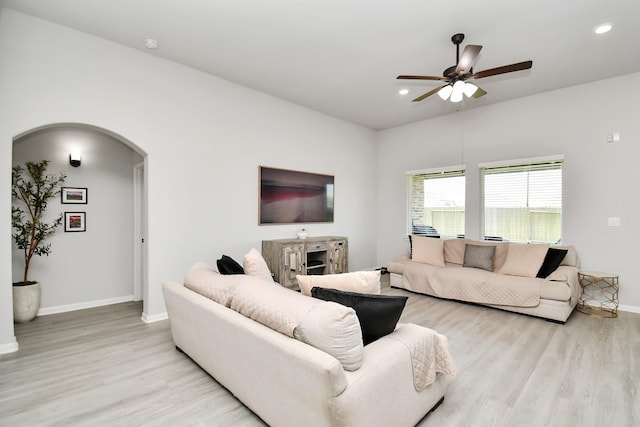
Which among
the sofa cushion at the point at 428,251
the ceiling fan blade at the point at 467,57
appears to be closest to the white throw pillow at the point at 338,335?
the ceiling fan blade at the point at 467,57

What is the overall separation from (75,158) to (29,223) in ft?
3.04

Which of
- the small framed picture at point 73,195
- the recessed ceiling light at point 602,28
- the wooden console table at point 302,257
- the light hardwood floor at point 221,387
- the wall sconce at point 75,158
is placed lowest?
the light hardwood floor at point 221,387

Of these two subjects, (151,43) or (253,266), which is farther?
(151,43)

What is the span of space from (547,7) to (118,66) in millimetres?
4250

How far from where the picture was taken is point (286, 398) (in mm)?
1642

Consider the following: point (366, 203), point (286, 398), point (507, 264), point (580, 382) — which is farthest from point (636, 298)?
point (286, 398)

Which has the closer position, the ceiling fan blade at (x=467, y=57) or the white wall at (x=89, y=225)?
the ceiling fan blade at (x=467, y=57)

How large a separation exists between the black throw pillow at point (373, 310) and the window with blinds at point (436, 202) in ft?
14.2

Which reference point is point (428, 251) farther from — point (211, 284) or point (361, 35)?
point (211, 284)

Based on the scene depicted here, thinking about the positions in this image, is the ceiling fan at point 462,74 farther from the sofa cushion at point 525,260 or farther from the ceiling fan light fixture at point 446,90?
the sofa cushion at point 525,260

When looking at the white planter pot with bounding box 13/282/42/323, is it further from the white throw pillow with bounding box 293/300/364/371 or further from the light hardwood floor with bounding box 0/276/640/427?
the white throw pillow with bounding box 293/300/364/371

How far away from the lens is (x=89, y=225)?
13.7 ft

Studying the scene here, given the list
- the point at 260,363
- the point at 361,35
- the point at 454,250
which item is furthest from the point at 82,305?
the point at 454,250

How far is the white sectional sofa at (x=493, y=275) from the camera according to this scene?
379cm
